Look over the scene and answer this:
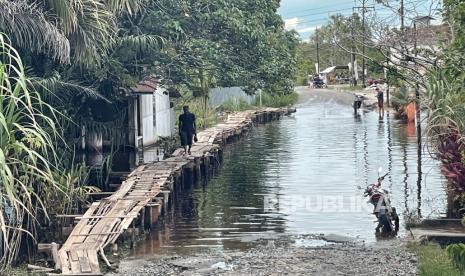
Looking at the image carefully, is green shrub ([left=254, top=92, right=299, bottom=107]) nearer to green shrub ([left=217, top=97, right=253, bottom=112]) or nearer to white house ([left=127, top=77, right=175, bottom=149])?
green shrub ([left=217, top=97, right=253, bottom=112])

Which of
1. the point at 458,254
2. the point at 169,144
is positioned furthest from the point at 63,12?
the point at 169,144

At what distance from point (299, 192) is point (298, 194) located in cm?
30

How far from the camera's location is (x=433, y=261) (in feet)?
35.6

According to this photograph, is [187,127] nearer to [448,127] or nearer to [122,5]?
[122,5]

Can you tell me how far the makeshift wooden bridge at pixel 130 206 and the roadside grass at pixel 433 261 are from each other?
4.24 meters

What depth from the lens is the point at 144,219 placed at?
47.5 ft

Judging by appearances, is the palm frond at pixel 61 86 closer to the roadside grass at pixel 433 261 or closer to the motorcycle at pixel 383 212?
the motorcycle at pixel 383 212

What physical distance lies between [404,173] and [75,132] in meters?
8.56

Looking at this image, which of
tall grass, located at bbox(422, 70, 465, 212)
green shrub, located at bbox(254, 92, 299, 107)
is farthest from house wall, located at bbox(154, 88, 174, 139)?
green shrub, located at bbox(254, 92, 299, 107)

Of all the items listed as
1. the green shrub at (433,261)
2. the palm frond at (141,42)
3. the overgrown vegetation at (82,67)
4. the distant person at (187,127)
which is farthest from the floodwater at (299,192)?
the palm frond at (141,42)

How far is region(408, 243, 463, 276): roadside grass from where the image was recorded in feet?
32.9

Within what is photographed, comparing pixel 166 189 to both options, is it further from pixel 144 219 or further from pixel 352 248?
pixel 352 248

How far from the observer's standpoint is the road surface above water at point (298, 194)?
45.3 feet

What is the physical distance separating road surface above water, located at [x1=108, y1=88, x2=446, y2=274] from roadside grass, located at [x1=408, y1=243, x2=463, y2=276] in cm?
123
